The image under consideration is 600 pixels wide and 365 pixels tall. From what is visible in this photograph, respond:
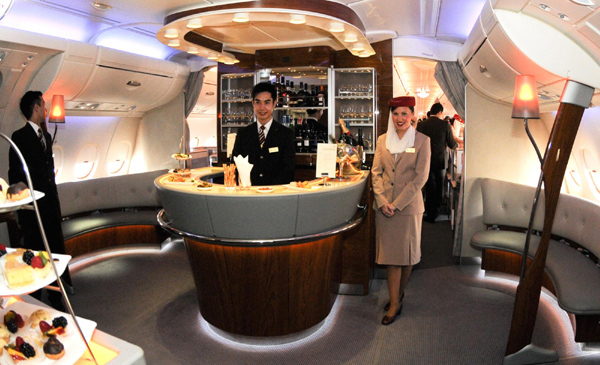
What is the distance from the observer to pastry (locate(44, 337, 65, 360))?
1.46 meters

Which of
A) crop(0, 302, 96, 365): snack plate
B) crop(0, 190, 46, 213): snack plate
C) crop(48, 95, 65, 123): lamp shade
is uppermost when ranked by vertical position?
crop(48, 95, 65, 123): lamp shade

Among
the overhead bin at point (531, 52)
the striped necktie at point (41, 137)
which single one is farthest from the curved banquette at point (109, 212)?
the overhead bin at point (531, 52)

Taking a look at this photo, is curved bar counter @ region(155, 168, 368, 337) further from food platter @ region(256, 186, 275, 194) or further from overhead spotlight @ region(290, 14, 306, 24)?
overhead spotlight @ region(290, 14, 306, 24)

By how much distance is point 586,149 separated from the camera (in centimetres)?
470

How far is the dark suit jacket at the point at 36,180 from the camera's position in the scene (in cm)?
413

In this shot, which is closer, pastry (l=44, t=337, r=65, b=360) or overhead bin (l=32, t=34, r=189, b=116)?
pastry (l=44, t=337, r=65, b=360)

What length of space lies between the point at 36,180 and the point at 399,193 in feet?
11.3

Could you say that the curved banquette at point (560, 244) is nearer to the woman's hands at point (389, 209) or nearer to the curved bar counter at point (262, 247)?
the woman's hands at point (389, 209)

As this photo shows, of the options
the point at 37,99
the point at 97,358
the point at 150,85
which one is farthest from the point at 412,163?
the point at 150,85

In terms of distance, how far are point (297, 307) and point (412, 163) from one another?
1.68m

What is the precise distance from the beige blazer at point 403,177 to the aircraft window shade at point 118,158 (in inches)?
222

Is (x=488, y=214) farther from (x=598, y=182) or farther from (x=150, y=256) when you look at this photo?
(x=150, y=256)

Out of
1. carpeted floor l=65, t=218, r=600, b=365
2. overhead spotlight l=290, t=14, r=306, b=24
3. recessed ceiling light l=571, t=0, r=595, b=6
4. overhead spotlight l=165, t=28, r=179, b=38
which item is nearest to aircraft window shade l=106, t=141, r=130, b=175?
carpeted floor l=65, t=218, r=600, b=365

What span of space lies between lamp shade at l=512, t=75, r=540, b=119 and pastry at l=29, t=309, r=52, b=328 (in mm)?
3371
